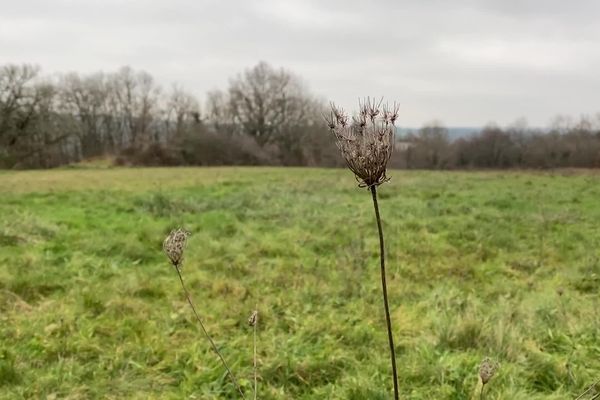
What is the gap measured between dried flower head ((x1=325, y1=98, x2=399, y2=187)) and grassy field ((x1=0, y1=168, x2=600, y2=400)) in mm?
2637

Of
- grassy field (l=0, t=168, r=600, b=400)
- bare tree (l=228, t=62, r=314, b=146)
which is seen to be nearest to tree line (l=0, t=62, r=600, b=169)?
bare tree (l=228, t=62, r=314, b=146)

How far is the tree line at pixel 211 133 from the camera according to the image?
38.8m

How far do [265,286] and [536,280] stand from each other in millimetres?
4047

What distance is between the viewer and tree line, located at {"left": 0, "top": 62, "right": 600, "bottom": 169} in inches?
1529

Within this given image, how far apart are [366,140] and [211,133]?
4986 cm

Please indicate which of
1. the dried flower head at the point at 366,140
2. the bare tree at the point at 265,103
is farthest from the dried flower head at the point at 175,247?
the bare tree at the point at 265,103

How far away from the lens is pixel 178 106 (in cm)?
5919

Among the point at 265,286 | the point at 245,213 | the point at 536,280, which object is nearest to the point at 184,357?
the point at 265,286

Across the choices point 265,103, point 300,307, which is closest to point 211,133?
point 265,103

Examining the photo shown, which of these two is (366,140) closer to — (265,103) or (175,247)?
(175,247)

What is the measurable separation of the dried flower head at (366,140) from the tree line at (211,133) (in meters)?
35.4

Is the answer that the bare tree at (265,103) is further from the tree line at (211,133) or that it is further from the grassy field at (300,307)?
the grassy field at (300,307)

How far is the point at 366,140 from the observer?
3.83ft

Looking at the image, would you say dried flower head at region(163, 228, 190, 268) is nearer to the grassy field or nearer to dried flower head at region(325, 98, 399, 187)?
dried flower head at region(325, 98, 399, 187)
